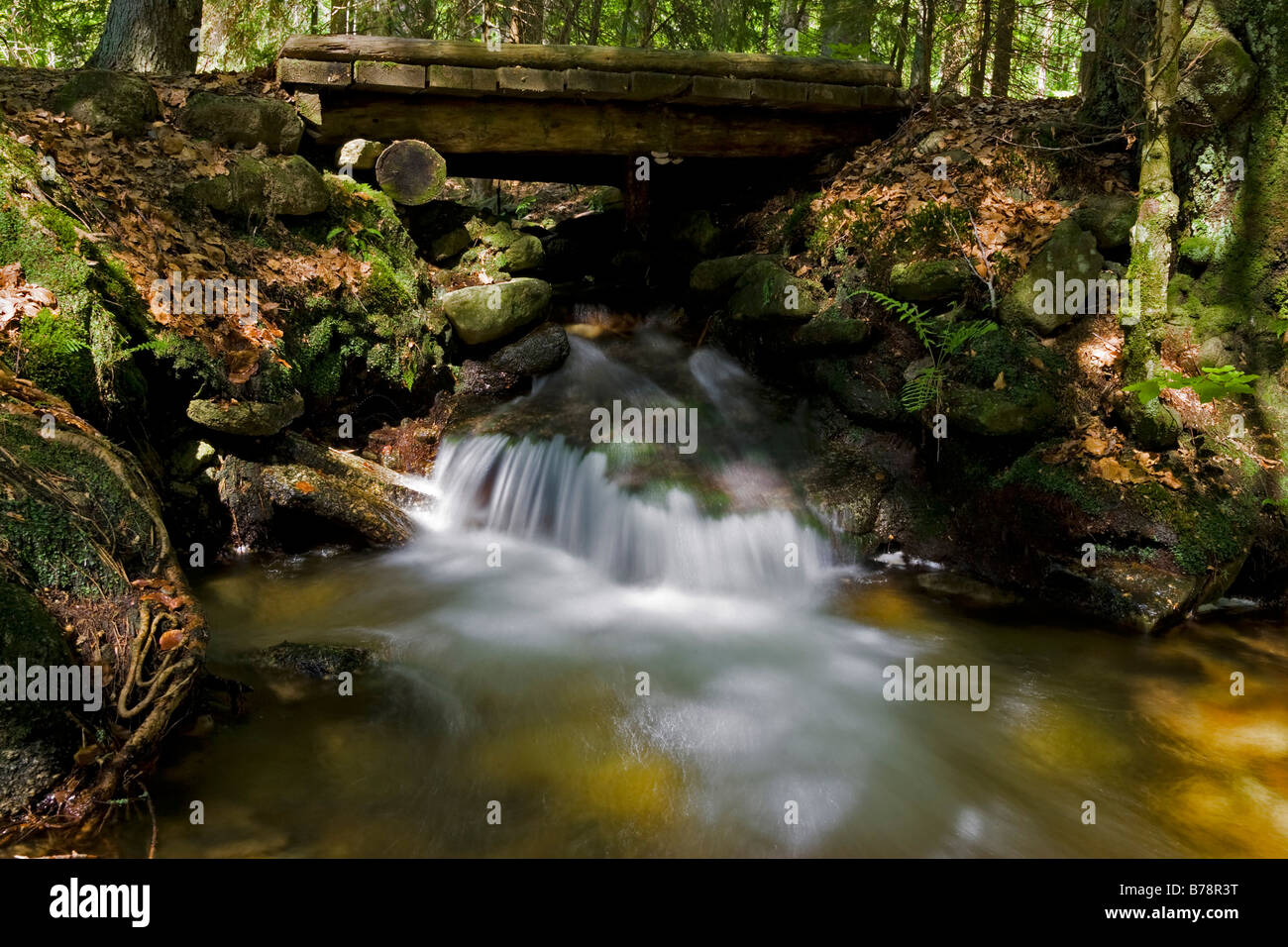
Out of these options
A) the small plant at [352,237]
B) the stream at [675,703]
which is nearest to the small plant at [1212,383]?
the stream at [675,703]

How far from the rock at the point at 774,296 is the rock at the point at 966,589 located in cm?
278

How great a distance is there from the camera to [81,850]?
2.78 meters

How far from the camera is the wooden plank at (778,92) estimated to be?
855cm

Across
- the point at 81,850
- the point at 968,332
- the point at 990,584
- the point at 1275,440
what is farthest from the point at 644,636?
the point at 1275,440

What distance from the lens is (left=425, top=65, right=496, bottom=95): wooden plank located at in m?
7.76

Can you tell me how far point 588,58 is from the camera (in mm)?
8102

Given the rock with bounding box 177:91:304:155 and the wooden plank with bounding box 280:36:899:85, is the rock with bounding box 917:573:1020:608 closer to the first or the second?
the wooden plank with bounding box 280:36:899:85

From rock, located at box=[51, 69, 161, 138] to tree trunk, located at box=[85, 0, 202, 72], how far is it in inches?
65.2

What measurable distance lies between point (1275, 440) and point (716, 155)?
20.0 feet

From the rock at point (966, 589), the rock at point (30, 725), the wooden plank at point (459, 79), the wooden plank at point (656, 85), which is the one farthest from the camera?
the wooden plank at point (656, 85)

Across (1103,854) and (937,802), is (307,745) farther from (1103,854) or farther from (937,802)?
(1103,854)

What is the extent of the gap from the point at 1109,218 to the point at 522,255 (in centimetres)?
573

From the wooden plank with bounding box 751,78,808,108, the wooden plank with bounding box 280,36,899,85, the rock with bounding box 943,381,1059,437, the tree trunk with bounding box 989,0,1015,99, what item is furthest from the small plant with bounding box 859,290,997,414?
the tree trunk with bounding box 989,0,1015,99

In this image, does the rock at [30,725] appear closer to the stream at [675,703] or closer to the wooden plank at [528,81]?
the stream at [675,703]
